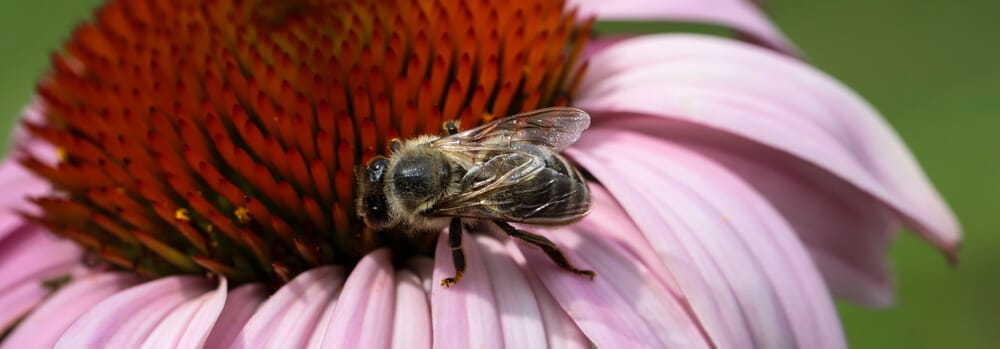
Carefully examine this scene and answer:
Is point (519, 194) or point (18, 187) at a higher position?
point (519, 194)

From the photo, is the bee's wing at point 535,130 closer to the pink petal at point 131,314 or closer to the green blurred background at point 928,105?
the pink petal at point 131,314

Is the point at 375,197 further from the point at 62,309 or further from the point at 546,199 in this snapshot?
the point at 62,309

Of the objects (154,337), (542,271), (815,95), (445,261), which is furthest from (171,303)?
(815,95)

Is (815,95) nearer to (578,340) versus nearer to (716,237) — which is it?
(716,237)

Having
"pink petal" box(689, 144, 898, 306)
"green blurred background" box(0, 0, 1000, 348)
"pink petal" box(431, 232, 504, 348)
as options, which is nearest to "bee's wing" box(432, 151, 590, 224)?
"pink petal" box(431, 232, 504, 348)

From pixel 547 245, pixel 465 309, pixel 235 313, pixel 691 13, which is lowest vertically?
pixel 235 313

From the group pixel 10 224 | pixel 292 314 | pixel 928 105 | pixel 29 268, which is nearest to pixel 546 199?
pixel 292 314

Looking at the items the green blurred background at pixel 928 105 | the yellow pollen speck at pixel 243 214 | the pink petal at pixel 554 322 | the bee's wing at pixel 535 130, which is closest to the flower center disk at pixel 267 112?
the yellow pollen speck at pixel 243 214
